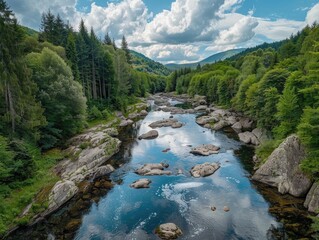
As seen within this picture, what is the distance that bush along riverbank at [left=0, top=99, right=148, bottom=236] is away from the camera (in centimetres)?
1948

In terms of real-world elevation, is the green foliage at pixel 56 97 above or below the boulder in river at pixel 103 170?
above

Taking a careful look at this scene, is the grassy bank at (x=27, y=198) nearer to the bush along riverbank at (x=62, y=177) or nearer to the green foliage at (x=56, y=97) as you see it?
the bush along riverbank at (x=62, y=177)

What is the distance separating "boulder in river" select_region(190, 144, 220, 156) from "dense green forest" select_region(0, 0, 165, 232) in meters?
19.2

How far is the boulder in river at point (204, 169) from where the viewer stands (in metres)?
27.9

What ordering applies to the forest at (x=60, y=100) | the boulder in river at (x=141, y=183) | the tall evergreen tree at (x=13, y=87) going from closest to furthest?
the forest at (x=60, y=100)
the tall evergreen tree at (x=13, y=87)
the boulder in river at (x=141, y=183)

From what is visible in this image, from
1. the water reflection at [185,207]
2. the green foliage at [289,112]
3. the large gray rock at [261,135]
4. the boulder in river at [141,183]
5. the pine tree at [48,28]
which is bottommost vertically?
the water reflection at [185,207]

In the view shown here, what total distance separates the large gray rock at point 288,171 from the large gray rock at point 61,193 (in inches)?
783

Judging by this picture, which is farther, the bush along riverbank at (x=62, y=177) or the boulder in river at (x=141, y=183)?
the boulder in river at (x=141, y=183)

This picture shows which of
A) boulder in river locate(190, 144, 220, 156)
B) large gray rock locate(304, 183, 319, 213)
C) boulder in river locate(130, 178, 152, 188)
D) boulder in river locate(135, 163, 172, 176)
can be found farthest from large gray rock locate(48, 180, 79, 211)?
large gray rock locate(304, 183, 319, 213)

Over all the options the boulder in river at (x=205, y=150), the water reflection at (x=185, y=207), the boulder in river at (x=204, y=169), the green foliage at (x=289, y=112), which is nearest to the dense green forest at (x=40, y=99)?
the water reflection at (x=185, y=207)

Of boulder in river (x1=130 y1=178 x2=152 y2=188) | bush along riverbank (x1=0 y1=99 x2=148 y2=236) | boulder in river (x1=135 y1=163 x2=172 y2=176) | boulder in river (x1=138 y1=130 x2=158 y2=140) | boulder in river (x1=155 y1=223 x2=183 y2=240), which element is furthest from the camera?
boulder in river (x1=138 y1=130 x2=158 y2=140)

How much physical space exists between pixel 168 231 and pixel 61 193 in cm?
1108

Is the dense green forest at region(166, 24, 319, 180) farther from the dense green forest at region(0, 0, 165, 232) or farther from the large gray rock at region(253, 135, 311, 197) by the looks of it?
the dense green forest at region(0, 0, 165, 232)

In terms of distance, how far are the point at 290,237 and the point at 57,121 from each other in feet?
104
